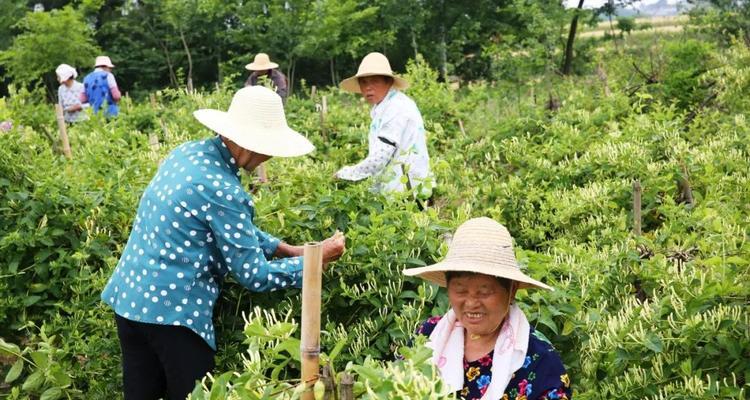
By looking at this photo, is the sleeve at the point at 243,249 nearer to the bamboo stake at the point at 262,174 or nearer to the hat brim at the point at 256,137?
the hat brim at the point at 256,137

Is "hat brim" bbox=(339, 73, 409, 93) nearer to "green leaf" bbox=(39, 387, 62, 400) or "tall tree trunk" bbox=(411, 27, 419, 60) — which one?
"green leaf" bbox=(39, 387, 62, 400)

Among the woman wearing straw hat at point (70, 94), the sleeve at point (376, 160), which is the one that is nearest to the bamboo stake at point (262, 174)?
the sleeve at point (376, 160)

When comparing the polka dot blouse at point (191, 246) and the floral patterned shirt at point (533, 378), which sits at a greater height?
the polka dot blouse at point (191, 246)

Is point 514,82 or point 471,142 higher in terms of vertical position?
point 471,142

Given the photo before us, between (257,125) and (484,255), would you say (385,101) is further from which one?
(484,255)

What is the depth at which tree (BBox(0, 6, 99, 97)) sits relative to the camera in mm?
19578

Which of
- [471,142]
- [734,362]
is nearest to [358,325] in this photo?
[734,362]

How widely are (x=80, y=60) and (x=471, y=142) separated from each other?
15.3 metres

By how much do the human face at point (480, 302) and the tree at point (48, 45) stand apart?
1891 cm

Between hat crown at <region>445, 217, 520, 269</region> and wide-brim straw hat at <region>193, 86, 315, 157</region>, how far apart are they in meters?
0.82

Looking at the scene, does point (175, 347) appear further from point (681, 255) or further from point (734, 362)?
point (681, 255)

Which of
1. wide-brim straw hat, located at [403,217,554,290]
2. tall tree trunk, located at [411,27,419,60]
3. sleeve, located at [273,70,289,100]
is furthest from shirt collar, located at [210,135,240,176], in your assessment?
tall tree trunk, located at [411,27,419,60]

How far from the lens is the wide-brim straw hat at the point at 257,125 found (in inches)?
119

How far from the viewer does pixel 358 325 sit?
129 inches
